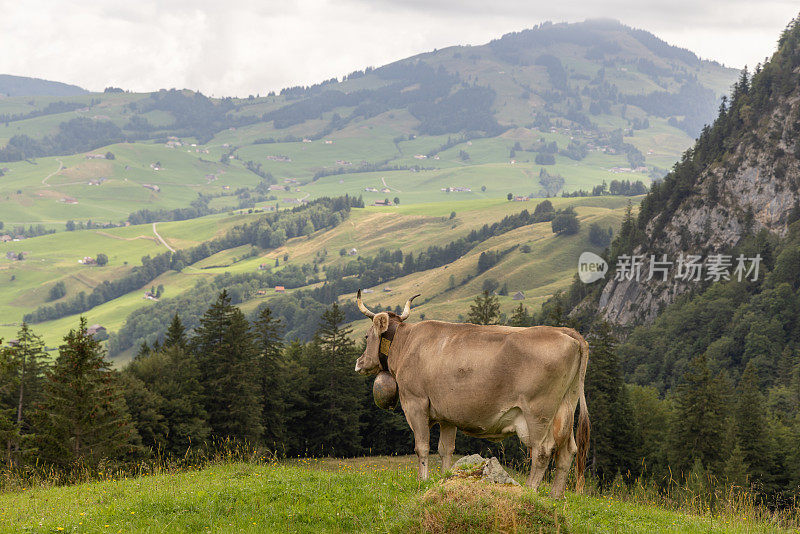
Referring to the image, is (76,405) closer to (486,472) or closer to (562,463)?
(486,472)

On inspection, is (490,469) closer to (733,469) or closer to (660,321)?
(733,469)

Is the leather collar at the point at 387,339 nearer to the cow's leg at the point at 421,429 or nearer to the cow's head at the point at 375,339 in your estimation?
the cow's head at the point at 375,339

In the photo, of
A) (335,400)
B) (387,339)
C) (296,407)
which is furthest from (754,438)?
(387,339)

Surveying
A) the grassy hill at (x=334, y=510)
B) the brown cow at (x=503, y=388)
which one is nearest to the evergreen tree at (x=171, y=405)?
the grassy hill at (x=334, y=510)

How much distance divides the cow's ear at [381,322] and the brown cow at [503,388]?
4.16 feet

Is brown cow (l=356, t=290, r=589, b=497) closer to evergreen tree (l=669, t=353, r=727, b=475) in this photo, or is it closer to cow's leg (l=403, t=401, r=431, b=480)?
cow's leg (l=403, t=401, r=431, b=480)

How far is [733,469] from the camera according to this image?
62.5 m

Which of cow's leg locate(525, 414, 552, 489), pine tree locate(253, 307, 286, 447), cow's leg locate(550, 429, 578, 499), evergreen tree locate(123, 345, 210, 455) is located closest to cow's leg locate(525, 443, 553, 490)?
cow's leg locate(525, 414, 552, 489)

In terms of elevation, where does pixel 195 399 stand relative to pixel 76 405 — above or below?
below

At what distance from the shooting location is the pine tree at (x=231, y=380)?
6425 cm

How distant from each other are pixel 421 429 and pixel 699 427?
217ft

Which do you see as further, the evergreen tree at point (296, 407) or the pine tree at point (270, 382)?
the evergreen tree at point (296, 407)

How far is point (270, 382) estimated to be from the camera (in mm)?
72250

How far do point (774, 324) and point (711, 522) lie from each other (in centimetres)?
17283
